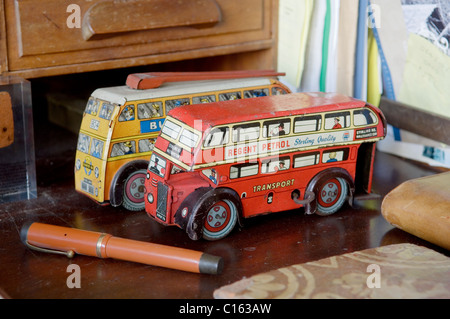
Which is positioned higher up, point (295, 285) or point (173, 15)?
point (173, 15)

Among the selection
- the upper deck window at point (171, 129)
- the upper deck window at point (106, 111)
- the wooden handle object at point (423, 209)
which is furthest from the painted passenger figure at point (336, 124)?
the upper deck window at point (106, 111)

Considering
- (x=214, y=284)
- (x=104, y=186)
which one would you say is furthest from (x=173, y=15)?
(x=214, y=284)

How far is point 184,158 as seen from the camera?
89cm

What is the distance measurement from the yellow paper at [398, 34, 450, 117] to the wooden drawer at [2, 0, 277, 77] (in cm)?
28

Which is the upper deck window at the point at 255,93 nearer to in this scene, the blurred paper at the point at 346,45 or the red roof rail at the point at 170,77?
the red roof rail at the point at 170,77

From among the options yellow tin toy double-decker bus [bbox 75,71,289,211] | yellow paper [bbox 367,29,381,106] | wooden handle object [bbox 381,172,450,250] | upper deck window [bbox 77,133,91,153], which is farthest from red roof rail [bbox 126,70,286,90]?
wooden handle object [bbox 381,172,450,250]

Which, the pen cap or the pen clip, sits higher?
the pen cap

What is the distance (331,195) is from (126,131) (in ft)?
1.06

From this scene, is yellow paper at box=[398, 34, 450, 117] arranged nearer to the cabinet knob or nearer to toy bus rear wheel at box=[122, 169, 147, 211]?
the cabinet knob

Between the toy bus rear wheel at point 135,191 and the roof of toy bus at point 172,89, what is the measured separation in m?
0.12

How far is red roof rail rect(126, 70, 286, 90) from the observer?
3.46ft

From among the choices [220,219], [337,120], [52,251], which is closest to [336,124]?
[337,120]

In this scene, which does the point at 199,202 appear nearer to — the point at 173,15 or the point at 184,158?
the point at 184,158
